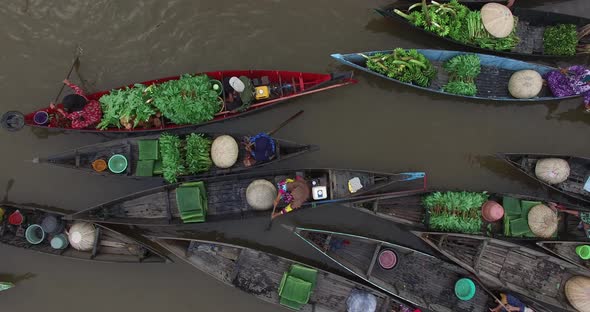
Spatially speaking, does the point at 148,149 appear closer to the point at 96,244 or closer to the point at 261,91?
the point at 96,244

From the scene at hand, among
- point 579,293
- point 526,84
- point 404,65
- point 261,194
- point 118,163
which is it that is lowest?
point 579,293

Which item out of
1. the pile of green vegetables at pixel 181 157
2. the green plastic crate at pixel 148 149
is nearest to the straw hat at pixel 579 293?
the pile of green vegetables at pixel 181 157

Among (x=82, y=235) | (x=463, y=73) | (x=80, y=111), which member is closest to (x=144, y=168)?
(x=80, y=111)

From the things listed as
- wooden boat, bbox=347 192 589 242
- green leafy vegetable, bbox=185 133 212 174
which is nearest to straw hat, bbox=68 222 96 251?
green leafy vegetable, bbox=185 133 212 174

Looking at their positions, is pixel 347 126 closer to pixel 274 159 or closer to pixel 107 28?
pixel 274 159

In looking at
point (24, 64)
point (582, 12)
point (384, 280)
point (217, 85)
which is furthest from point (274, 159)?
point (582, 12)
